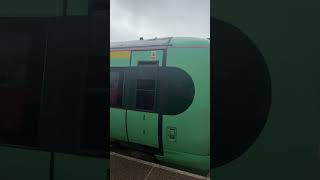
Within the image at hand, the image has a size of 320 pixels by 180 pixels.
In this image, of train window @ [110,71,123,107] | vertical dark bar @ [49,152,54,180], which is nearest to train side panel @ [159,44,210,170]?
train window @ [110,71,123,107]

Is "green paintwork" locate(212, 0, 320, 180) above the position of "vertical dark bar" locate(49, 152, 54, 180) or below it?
above

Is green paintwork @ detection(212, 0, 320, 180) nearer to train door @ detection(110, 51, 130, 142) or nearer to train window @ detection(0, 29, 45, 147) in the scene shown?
train window @ detection(0, 29, 45, 147)

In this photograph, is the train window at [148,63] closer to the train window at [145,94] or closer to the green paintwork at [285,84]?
the train window at [145,94]

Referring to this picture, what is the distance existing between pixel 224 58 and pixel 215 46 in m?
0.08

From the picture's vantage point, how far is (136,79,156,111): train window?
4.79m

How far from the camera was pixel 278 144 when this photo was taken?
1.50m

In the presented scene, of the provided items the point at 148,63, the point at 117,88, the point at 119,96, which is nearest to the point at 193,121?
the point at 148,63

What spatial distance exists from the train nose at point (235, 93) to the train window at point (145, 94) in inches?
128

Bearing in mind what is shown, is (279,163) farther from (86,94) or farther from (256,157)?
(86,94)

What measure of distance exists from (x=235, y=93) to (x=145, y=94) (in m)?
3.37

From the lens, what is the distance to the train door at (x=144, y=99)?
4762mm

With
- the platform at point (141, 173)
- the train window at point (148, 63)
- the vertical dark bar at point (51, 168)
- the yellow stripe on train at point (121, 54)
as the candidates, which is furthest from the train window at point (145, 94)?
the vertical dark bar at point (51, 168)

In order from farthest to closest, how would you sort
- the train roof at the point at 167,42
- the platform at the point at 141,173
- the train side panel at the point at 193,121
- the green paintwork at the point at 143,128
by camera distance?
1. the green paintwork at the point at 143,128
2. the train roof at the point at 167,42
3. the train side panel at the point at 193,121
4. the platform at the point at 141,173

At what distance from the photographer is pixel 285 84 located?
1.49 meters
